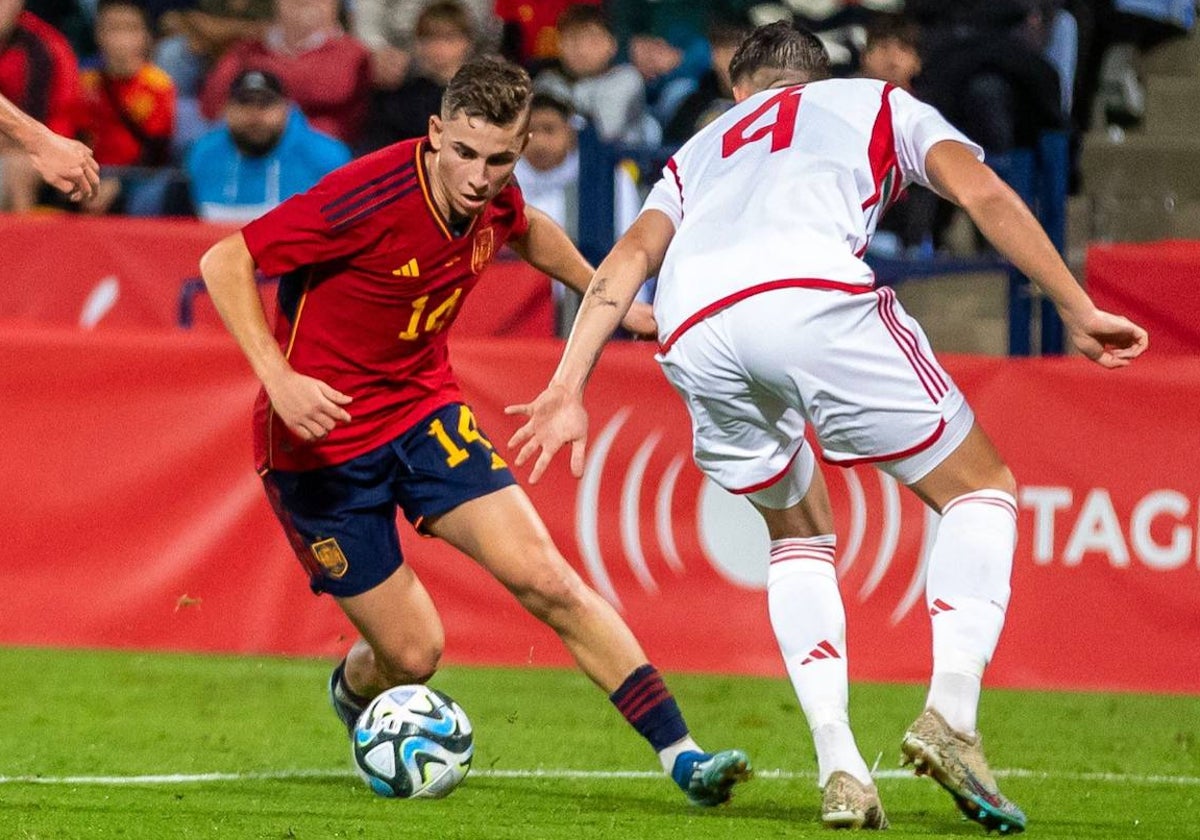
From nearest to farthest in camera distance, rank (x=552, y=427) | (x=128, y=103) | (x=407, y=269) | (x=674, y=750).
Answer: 1. (x=552, y=427)
2. (x=674, y=750)
3. (x=407, y=269)
4. (x=128, y=103)

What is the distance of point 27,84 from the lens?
524 inches

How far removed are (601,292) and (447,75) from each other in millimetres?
8086

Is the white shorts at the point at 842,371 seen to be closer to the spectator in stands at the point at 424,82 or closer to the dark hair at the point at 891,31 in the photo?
the dark hair at the point at 891,31

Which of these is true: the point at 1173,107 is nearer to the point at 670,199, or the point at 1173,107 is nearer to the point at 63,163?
the point at 670,199

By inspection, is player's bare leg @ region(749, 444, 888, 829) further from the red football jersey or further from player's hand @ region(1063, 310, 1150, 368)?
the red football jersey

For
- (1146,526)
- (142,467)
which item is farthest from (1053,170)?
(142,467)

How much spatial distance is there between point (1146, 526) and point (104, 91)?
26.0ft

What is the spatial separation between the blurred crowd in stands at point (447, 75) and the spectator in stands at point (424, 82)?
1cm

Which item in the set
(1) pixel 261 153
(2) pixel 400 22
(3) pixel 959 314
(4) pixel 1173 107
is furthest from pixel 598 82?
(4) pixel 1173 107

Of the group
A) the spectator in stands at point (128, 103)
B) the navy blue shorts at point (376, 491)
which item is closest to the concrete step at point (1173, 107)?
the spectator in stands at point (128, 103)

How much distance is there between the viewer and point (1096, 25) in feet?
44.5

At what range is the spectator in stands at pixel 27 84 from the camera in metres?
13.3

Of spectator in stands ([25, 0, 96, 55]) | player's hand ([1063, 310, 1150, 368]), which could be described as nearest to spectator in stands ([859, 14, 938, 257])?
player's hand ([1063, 310, 1150, 368])

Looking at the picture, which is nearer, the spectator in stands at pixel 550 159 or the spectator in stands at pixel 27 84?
the spectator in stands at pixel 550 159
